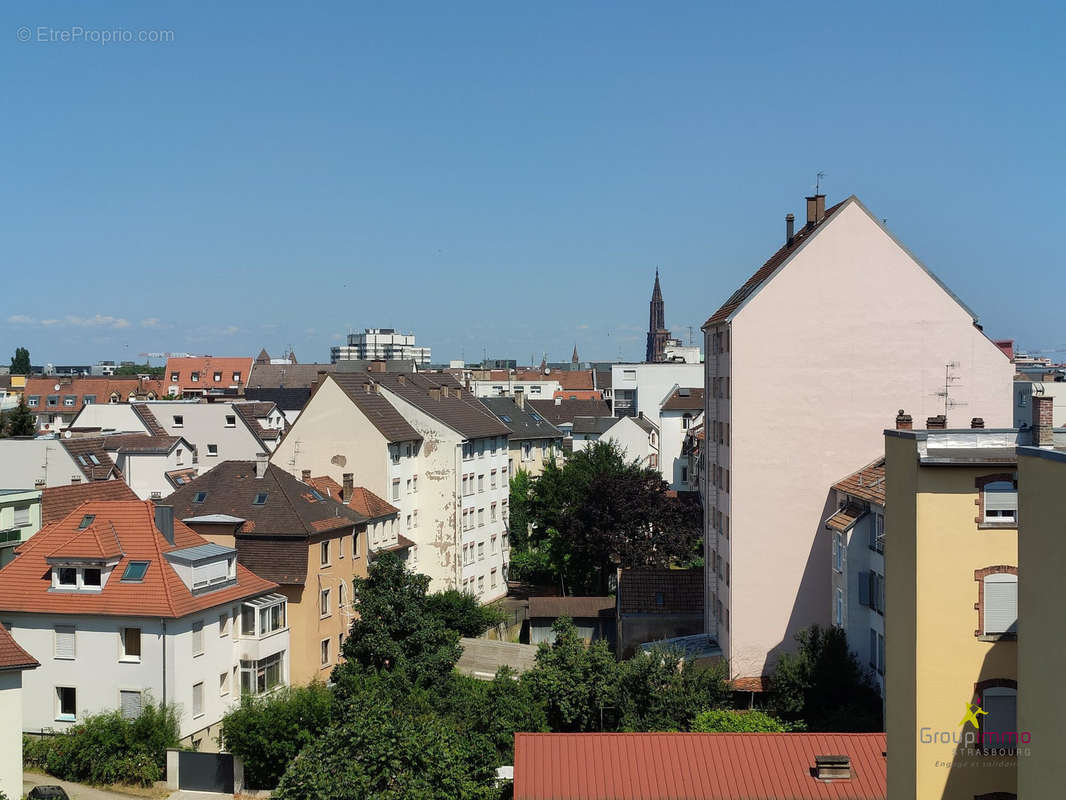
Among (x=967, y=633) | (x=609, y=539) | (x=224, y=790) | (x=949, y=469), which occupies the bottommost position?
(x=224, y=790)

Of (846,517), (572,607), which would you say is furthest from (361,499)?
(846,517)

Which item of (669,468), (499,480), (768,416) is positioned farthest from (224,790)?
(669,468)

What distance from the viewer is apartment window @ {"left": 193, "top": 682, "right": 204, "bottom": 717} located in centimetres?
3647

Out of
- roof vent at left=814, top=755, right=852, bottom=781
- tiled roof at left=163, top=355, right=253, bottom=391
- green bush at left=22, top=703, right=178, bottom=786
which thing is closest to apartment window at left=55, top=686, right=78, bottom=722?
green bush at left=22, top=703, right=178, bottom=786

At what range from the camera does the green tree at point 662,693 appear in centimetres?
3512

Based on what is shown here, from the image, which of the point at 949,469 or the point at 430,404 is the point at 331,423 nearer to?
the point at 430,404

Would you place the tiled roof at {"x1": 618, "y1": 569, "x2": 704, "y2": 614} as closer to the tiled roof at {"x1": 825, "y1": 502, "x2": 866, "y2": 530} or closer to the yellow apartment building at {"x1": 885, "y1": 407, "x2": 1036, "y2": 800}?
the tiled roof at {"x1": 825, "y1": 502, "x2": 866, "y2": 530}

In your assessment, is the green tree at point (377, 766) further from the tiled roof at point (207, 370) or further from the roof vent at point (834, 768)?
the tiled roof at point (207, 370)

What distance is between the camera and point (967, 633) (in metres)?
18.2

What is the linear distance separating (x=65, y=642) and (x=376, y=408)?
2514cm

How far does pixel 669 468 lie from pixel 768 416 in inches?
2335

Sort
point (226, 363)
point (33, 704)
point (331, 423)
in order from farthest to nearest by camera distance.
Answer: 1. point (226, 363)
2. point (331, 423)
3. point (33, 704)

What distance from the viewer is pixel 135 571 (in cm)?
3666

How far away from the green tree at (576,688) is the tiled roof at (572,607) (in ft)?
59.3
